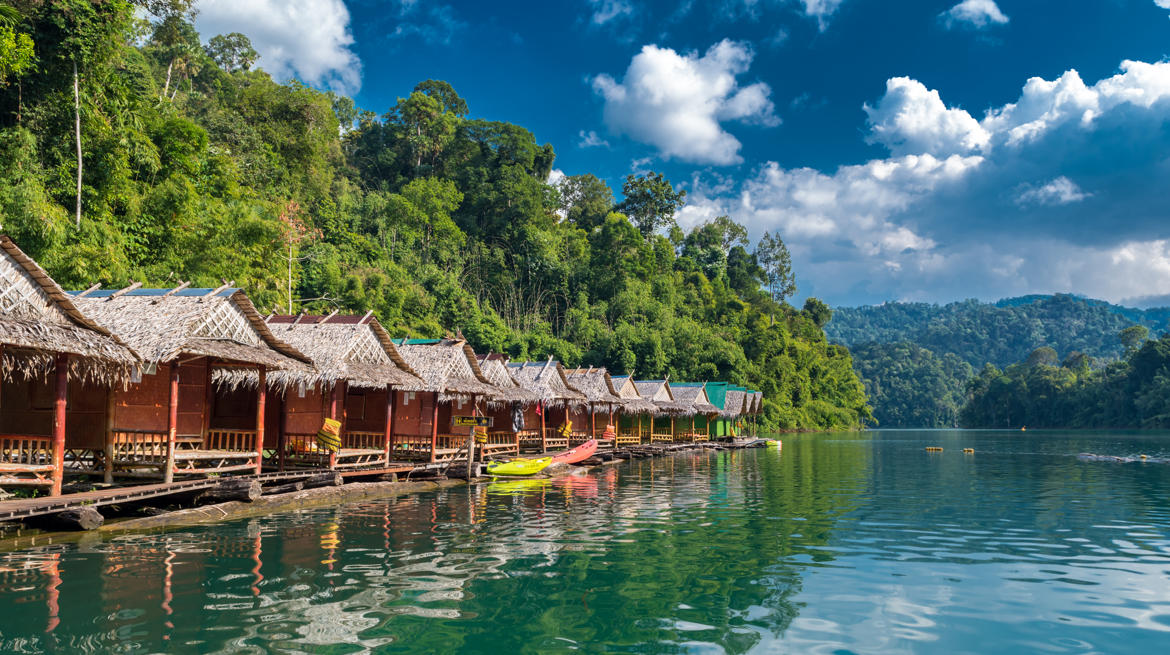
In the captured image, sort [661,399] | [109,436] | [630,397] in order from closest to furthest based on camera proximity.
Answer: [109,436], [630,397], [661,399]

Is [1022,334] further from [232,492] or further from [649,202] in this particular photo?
[232,492]

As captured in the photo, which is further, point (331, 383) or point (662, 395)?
point (662, 395)

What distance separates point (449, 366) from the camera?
2228 centimetres

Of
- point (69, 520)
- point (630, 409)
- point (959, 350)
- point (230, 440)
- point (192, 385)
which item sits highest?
point (959, 350)

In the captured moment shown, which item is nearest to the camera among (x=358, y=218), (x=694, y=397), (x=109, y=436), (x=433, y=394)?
(x=109, y=436)

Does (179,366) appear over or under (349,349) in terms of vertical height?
under

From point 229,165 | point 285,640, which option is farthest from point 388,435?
point 229,165

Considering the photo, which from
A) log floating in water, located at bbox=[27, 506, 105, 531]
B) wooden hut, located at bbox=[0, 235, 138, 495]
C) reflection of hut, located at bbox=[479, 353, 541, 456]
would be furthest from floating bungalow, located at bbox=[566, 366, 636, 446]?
log floating in water, located at bbox=[27, 506, 105, 531]

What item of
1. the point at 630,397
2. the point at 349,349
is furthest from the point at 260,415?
the point at 630,397

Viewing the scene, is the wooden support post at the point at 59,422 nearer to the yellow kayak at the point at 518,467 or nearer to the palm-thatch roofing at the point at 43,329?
the palm-thatch roofing at the point at 43,329

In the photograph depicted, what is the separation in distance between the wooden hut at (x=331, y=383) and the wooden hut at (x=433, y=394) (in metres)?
1.48

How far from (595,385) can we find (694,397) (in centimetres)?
1107

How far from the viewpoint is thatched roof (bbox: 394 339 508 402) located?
71.3 ft

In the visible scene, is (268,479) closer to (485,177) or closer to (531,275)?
(531,275)
